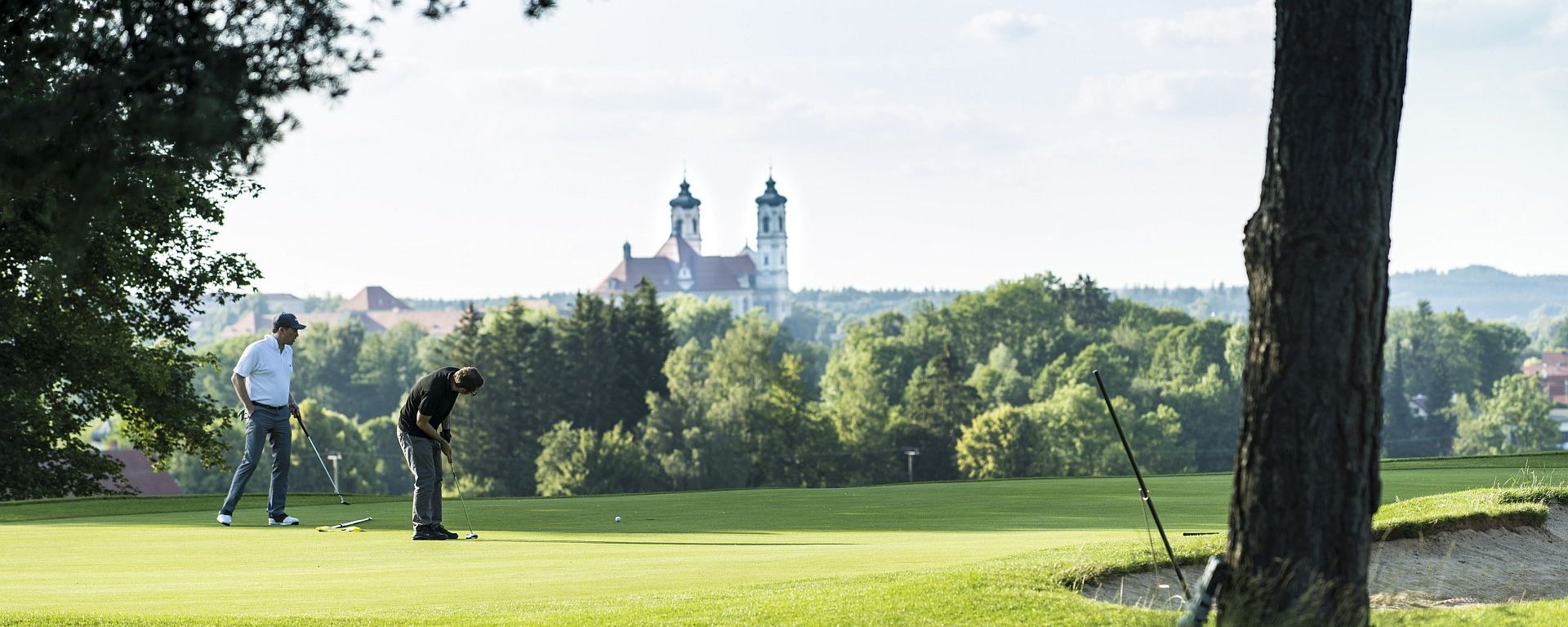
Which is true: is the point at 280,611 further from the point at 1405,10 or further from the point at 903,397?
the point at 903,397

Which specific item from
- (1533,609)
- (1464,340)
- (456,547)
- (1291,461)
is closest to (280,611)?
(456,547)

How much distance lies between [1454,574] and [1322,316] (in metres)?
4.98

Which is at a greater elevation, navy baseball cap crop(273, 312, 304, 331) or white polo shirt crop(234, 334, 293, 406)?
navy baseball cap crop(273, 312, 304, 331)

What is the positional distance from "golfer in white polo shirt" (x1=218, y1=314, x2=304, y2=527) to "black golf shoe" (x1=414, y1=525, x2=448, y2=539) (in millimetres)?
2017

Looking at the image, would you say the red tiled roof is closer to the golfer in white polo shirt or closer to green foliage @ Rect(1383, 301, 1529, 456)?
the golfer in white polo shirt

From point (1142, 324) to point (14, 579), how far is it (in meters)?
123

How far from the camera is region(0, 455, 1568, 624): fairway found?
28.5ft

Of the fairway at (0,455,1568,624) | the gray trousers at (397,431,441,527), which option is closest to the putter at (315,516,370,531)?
the fairway at (0,455,1568,624)

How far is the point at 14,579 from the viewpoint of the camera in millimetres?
9781

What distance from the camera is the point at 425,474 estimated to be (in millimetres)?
12203

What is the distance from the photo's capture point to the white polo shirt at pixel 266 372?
45.1 ft

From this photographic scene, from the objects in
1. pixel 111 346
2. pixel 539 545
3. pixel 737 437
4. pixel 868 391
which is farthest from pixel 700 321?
pixel 539 545

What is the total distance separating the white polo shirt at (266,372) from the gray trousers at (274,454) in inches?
4.8

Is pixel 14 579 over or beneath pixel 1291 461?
beneath
